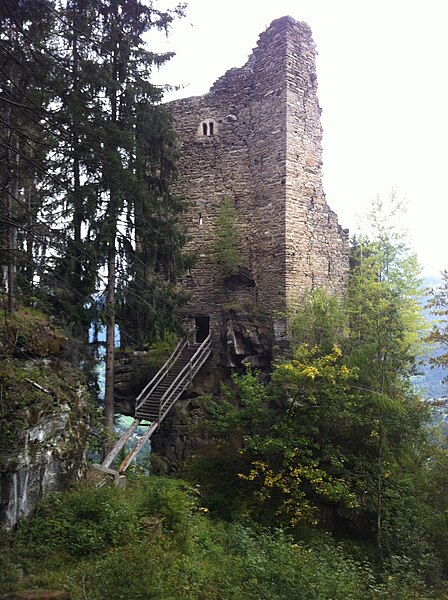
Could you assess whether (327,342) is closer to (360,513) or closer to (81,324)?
(360,513)

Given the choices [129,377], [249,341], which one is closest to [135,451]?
[129,377]

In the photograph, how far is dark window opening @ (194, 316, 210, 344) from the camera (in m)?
16.6

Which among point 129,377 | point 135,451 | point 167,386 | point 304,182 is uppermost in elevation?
point 304,182

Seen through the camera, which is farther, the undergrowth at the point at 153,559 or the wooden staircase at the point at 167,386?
the wooden staircase at the point at 167,386

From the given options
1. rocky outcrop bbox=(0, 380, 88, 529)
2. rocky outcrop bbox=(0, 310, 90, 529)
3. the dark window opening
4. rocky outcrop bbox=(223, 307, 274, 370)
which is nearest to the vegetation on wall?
rocky outcrop bbox=(223, 307, 274, 370)

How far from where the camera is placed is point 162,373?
1445 centimetres

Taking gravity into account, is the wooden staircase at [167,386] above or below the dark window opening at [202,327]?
below

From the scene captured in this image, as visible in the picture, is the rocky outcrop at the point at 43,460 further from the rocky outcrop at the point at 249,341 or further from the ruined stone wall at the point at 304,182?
the ruined stone wall at the point at 304,182

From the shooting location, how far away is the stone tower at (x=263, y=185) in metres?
14.9

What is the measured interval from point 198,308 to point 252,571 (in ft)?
35.7

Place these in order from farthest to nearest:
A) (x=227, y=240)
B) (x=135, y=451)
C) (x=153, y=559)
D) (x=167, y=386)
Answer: (x=227, y=240) < (x=167, y=386) < (x=135, y=451) < (x=153, y=559)

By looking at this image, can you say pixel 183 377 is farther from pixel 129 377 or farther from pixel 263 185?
pixel 263 185

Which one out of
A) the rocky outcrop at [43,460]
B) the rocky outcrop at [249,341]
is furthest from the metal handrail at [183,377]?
the rocky outcrop at [43,460]

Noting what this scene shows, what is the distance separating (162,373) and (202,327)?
294cm
